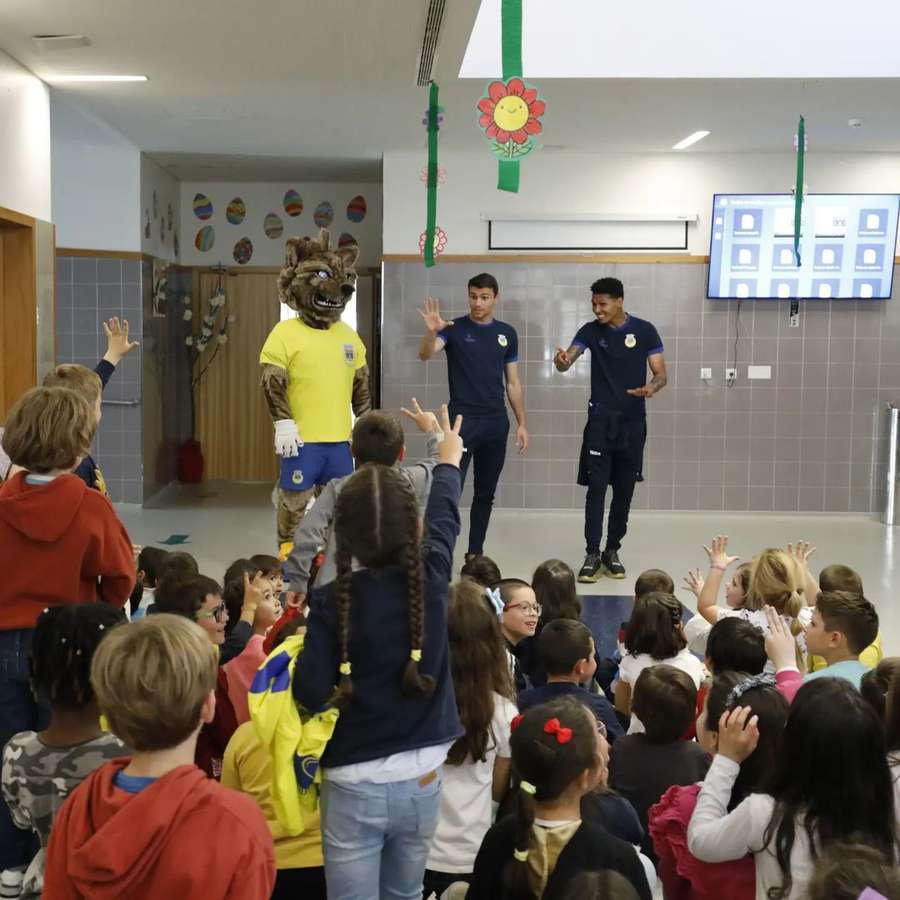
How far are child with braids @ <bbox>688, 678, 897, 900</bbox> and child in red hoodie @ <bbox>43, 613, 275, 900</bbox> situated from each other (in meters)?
0.84

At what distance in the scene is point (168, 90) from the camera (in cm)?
711

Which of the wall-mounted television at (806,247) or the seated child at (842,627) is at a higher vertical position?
the wall-mounted television at (806,247)

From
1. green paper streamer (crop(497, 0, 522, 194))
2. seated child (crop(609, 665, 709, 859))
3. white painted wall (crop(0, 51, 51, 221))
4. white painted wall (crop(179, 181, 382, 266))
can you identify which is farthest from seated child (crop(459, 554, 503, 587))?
white painted wall (crop(179, 181, 382, 266))

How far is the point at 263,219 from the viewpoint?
1120cm

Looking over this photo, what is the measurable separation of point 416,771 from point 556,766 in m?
0.30

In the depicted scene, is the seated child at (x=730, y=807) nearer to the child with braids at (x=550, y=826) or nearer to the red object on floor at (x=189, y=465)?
the child with braids at (x=550, y=826)

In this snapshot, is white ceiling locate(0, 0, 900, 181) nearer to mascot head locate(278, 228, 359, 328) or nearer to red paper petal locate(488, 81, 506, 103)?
red paper petal locate(488, 81, 506, 103)

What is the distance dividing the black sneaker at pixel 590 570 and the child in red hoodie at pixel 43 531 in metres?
4.34

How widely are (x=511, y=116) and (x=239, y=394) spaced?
7325 millimetres

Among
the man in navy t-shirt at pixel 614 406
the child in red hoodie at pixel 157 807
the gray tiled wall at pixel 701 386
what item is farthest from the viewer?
the gray tiled wall at pixel 701 386

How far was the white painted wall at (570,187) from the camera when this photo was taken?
9.36 meters

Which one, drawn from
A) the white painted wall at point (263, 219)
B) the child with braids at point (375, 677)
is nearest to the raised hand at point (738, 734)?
the child with braids at point (375, 677)

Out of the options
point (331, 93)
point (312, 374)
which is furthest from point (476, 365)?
point (331, 93)

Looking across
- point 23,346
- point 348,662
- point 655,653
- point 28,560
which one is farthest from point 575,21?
point 348,662
